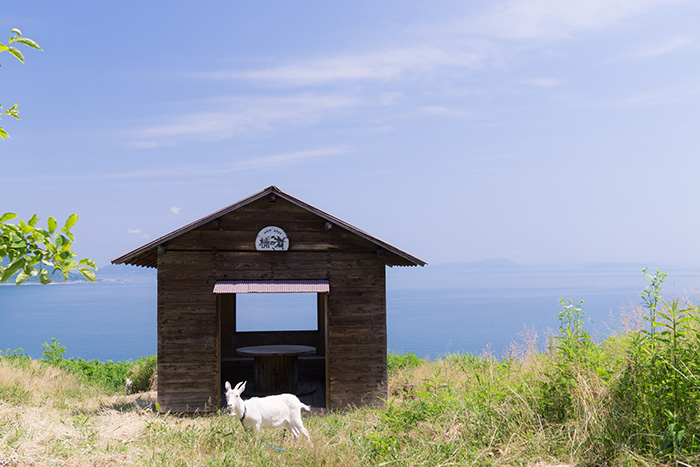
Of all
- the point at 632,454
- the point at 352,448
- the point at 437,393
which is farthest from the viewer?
the point at 437,393

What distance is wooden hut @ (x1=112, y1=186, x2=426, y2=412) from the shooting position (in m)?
11.6

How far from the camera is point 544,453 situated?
228 inches

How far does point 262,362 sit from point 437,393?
6.91 metres

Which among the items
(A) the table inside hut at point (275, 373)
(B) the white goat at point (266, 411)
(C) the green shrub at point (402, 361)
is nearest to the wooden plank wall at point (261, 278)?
(A) the table inside hut at point (275, 373)

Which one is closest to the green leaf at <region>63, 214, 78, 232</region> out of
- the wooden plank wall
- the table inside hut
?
the wooden plank wall

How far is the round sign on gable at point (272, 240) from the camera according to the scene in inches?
465

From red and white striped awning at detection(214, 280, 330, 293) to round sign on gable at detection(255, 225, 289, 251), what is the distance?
2.21 ft

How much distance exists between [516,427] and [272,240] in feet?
22.2

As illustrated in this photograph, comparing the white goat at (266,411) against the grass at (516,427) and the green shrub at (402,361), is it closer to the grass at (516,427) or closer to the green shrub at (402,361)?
the grass at (516,427)

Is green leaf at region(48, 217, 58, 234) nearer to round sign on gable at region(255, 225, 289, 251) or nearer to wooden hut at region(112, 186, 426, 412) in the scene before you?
wooden hut at region(112, 186, 426, 412)

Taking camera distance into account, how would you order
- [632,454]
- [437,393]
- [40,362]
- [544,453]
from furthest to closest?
[40,362] < [437,393] < [544,453] < [632,454]

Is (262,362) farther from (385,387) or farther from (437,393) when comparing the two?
(437,393)

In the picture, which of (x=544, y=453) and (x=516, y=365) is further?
(x=516, y=365)

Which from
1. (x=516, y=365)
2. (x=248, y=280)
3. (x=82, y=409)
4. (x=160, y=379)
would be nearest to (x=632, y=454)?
(x=516, y=365)
